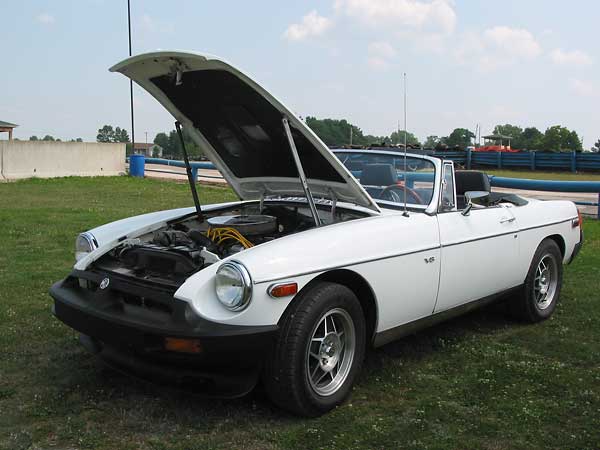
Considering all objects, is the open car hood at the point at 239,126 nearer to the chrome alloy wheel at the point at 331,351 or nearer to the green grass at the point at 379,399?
the chrome alloy wheel at the point at 331,351

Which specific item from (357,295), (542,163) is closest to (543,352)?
(357,295)

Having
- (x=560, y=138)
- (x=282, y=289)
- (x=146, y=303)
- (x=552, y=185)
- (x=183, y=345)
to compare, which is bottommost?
(x=183, y=345)

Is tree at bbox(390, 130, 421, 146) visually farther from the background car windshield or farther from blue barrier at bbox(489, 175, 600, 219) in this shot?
blue barrier at bbox(489, 175, 600, 219)

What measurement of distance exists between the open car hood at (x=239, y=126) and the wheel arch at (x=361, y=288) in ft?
2.21

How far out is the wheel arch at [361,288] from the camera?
3455mm

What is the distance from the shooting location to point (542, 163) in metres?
28.0

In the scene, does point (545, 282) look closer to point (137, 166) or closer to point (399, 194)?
point (399, 194)

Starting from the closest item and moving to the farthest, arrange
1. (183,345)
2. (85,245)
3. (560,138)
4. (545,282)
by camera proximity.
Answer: (183,345), (85,245), (545,282), (560,138)

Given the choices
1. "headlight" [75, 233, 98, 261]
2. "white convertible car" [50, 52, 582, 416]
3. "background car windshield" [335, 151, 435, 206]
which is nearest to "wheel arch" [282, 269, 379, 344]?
"white convertible car" [50, 52, 582, 416]

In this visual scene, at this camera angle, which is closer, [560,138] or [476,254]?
[476,254]

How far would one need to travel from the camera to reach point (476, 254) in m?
4.34

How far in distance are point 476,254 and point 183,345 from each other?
7.37 feet

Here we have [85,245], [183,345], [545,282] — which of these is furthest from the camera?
[545,282]

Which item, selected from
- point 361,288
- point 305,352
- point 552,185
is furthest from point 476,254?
point 552,185
